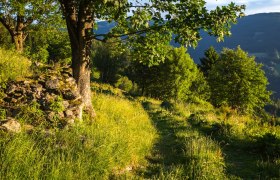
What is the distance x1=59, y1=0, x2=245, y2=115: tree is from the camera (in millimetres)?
10625

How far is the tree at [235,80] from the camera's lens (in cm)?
4656

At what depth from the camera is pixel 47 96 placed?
10.6 m

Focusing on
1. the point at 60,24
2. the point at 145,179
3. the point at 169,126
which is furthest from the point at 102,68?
the point at 145,179

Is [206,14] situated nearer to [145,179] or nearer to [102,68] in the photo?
[145,179]

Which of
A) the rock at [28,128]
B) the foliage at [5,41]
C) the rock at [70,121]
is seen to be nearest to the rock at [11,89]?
the rock at [28,128]

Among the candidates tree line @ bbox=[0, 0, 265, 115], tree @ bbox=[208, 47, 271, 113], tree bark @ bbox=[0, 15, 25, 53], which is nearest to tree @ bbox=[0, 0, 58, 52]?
tree bark @ bbox=[0, 15, 25, 53]

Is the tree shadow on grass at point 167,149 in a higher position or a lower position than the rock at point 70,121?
lower

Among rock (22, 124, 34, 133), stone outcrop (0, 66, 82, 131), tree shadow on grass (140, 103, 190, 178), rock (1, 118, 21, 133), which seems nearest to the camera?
rock (1, 118, 21, 133)

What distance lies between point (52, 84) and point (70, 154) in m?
4.63

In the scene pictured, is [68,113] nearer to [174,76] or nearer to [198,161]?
[198,161]

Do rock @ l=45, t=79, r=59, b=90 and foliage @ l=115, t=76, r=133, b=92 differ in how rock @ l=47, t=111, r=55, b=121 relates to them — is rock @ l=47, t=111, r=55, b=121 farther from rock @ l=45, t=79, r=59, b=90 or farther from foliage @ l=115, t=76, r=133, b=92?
foliage @ l=115, t=76, r=133, b=92

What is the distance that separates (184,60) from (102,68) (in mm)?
59806

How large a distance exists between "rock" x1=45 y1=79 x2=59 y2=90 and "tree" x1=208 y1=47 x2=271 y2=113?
38.1 meters

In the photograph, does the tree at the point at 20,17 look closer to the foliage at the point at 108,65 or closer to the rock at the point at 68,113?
the rock at the point at 68,113
